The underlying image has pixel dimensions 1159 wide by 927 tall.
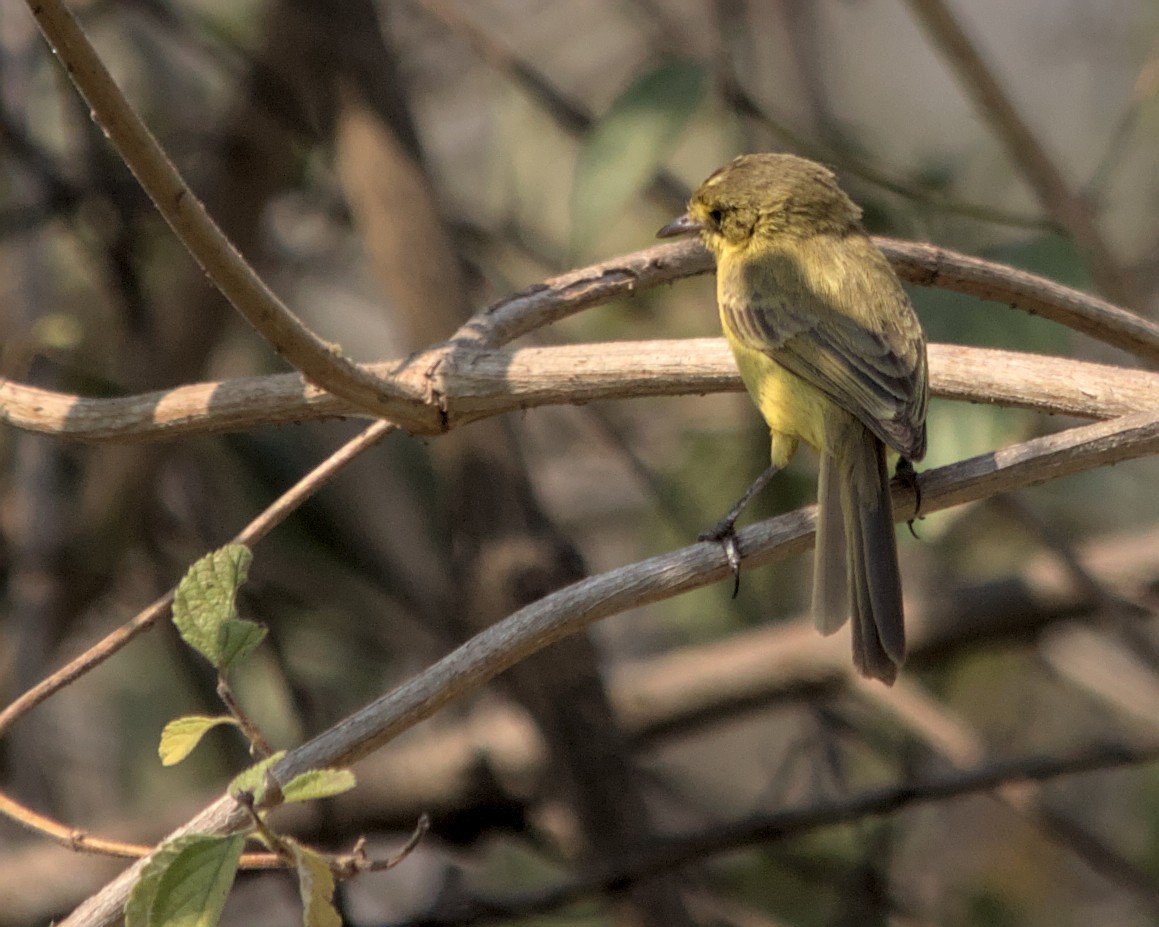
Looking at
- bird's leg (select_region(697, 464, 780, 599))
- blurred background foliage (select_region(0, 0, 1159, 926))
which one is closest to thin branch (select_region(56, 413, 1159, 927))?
bird's leg (select_region(697, 464, 780, 599))

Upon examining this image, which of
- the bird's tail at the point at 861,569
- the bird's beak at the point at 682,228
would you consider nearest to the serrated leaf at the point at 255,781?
the bird's tail at the point at 861,569

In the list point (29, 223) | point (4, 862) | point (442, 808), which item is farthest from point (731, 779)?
→ point (29, 223)

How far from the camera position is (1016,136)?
12.0 feet

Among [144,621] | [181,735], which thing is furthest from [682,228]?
[181,735]

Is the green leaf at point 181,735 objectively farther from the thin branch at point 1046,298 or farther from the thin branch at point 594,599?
the thin branch at point 1046,298

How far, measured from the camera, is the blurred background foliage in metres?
3.96

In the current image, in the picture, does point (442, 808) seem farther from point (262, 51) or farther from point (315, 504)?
point (262, 51)

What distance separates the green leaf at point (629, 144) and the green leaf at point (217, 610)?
1.81 meters

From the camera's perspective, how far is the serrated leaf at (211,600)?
1894 mm

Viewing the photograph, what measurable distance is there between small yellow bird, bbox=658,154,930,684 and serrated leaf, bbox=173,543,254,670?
0.76 meters

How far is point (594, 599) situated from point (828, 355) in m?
1.18

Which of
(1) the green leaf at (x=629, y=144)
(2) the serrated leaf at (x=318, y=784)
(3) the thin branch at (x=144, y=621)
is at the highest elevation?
(1) the green leaf at (x=629, y=144)

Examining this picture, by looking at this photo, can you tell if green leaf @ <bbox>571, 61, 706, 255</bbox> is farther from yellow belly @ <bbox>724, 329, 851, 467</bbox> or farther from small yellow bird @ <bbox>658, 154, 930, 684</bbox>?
yellow belly @ <bbox>724, 329, 851, 467</bbox>

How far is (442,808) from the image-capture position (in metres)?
4.48
